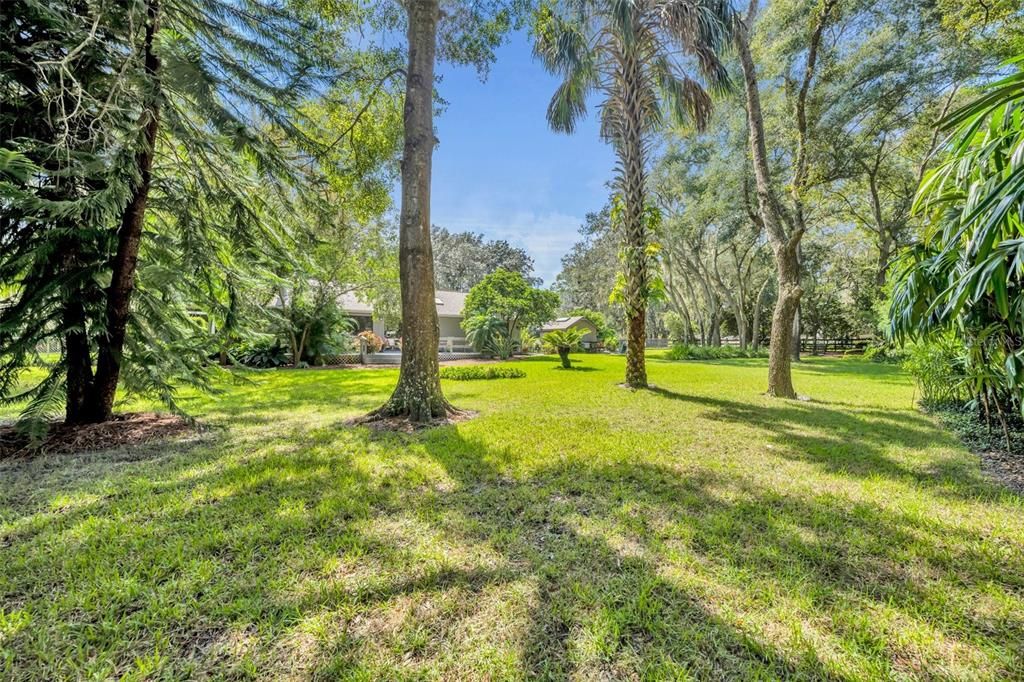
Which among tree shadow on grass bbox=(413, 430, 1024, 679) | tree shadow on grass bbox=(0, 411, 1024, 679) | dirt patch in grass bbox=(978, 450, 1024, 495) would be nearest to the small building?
tree shadow on grass bbox=(0, 411, 1024, 679)

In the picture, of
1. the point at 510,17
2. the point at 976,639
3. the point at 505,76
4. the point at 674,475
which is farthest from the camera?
the point at 505,76

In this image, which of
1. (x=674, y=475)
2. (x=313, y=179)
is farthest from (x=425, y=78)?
(x=674, y=475)

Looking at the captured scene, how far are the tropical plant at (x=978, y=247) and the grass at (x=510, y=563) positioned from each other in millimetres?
1314

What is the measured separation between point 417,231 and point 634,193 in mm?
5361

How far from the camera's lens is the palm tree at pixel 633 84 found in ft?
25.7

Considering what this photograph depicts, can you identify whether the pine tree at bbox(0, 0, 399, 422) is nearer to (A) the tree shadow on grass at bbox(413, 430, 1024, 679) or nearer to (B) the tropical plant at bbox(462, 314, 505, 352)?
(A) the tree shadow on grass at bbox(413, 430, 1024, 679)

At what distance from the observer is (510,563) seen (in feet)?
7.55

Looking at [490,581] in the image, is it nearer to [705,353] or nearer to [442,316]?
[705,353]

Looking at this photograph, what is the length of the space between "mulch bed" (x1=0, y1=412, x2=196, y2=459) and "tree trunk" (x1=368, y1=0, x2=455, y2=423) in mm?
2600

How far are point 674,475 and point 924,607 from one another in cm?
185

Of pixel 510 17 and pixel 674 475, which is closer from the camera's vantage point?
pixel 674 475

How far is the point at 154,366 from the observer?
15.4ft

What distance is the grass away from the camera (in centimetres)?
164

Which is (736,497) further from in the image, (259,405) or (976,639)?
(259,405)
